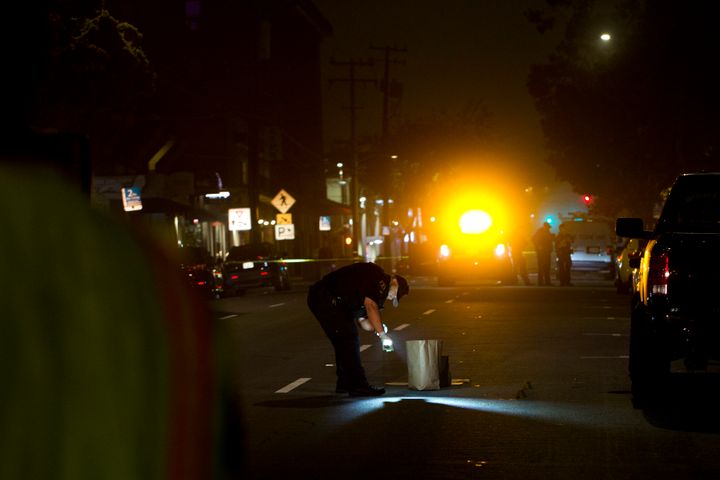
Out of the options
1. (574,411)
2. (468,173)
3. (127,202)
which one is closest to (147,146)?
(127,202)

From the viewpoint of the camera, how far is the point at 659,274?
1123cm

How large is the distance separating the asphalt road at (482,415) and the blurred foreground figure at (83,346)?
6.6 inches

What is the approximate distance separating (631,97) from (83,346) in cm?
4363

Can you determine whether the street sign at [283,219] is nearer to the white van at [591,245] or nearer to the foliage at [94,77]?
the white van at [591,245]

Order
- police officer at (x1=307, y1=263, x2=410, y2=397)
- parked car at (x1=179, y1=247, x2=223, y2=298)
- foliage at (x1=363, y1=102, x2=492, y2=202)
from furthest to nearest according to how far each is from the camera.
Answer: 1. foliage at (x1=363, y1=102, x2=492, y2=202)
2. parked car at (x1=179, y1=247, x2=223, y2=298)
3. police officer at (x1=307, y1=263, x2=410, y2=397)

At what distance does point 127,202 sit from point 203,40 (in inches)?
1116

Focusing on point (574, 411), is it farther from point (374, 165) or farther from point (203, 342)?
point (374, 165)

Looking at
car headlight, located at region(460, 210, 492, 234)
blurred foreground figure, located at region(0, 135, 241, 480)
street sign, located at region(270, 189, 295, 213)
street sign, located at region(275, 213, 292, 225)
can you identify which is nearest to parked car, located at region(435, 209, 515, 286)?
car headlight, located at region(460, 210, 492, 234)

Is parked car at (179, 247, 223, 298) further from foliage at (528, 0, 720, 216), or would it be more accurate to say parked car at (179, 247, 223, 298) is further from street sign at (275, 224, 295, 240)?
street sign at (275, 224, 295, 240)

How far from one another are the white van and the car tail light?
118ft

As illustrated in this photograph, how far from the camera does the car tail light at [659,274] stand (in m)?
11.1

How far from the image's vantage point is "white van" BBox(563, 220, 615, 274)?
5083 cm

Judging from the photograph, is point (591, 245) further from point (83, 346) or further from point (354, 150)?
point (83, 346)

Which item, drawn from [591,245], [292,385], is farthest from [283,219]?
[292,385]
